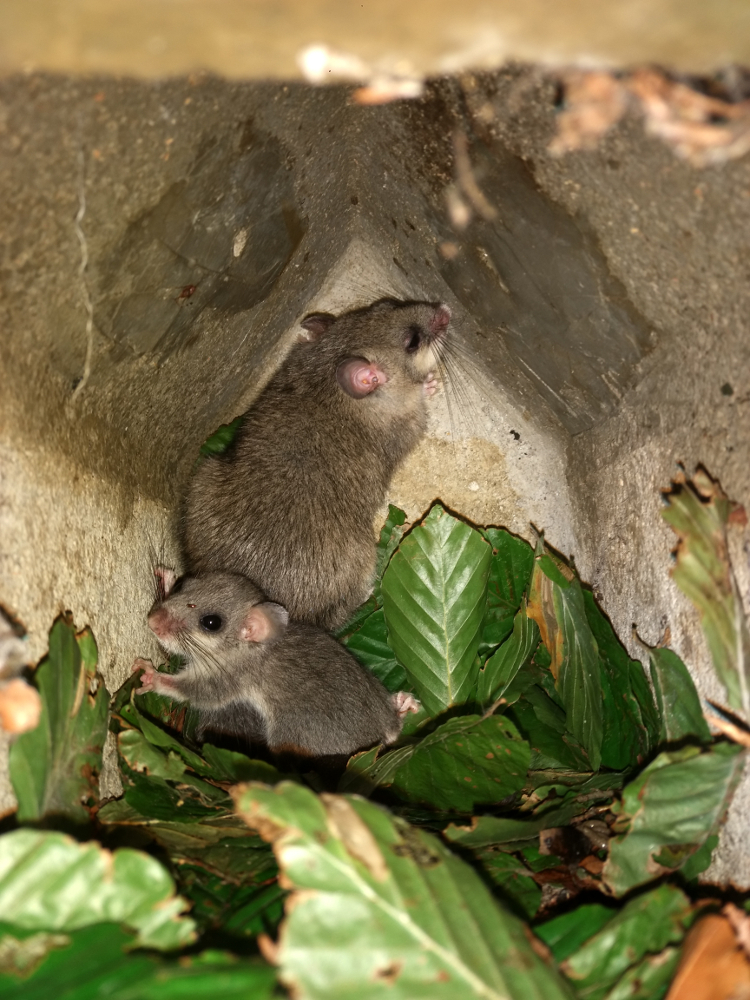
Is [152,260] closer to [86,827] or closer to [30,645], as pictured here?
[30,645]

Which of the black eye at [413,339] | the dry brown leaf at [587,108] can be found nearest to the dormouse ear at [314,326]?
the black eye at [413,339]

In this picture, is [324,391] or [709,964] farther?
[324,391]

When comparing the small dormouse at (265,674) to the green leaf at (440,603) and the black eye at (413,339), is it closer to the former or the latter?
the green leaf at (440,603)

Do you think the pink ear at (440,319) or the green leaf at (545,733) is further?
the pink ear at (440,319)

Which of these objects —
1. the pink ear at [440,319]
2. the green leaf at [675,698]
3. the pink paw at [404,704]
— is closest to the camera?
the green leaf at [675,698]

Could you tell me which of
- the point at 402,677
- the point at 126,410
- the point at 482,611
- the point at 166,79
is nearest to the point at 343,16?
the point at 166,79

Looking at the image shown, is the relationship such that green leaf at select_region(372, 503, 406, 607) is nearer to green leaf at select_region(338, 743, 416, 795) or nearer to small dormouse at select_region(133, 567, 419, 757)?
small dormouse at select_region(133, 567, 419, 757)

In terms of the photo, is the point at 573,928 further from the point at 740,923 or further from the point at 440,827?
the point at 440,827
